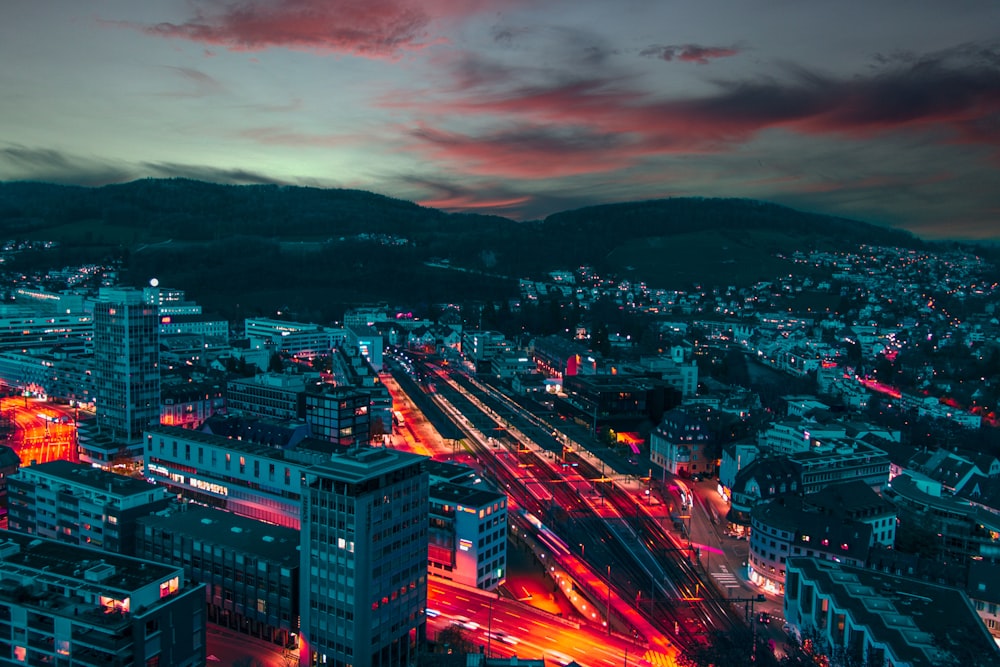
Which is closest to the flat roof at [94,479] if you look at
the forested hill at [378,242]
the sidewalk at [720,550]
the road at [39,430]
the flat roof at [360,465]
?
the flat roof at [360,465]

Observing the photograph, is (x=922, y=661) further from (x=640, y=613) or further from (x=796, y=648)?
(x=640, y=613)

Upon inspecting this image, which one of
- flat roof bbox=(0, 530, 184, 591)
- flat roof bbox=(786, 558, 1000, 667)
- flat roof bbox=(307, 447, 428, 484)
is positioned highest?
flat roof bbox=(307, 447, 428, 484)

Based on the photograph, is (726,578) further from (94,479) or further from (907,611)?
(94,479)

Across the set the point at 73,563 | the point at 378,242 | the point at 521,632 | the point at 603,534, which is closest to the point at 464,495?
the point at 521,632

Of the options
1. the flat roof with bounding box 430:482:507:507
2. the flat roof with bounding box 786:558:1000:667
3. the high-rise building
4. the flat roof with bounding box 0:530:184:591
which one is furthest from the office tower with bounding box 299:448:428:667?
the high-rise building

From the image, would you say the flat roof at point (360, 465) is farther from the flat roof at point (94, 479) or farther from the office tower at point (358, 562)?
the flat roof at point (94, 479)

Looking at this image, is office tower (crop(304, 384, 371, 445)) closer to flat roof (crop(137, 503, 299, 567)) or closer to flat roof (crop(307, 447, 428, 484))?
flat roof (crop(137, 503, 299, 567))
